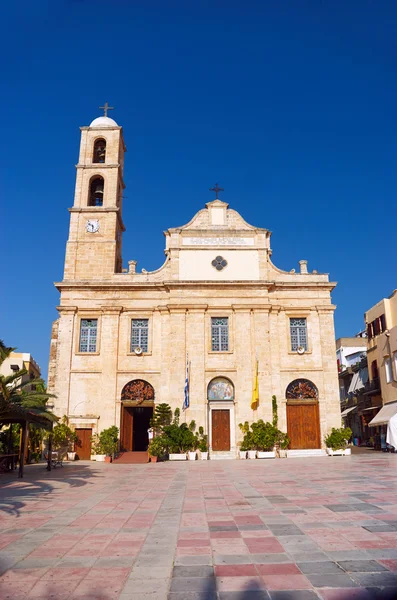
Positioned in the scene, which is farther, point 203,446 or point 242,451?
point 242,451

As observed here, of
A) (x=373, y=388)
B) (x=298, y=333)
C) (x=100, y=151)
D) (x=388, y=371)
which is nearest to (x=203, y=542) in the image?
(x=298, y=333)

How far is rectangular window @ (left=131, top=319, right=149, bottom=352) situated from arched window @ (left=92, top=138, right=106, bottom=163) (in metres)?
10.8

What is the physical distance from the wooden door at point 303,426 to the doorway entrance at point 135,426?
23.8ft

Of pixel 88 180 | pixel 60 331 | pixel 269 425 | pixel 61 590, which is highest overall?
pixel 88 180

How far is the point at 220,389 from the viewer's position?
25062 mm

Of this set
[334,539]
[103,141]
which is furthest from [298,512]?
[103,141]

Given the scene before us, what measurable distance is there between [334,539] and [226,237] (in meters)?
21.7

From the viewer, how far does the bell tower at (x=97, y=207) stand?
27.0 meters

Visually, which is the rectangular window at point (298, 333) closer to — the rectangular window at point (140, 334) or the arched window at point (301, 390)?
the arched window at point (301, 390)

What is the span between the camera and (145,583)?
493cm

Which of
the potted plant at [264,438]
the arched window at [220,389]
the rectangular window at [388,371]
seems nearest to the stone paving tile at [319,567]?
the potted plant at [264,438]

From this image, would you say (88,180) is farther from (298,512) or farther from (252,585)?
(252,585)

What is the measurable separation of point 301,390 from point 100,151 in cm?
1853

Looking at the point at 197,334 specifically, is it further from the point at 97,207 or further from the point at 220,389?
the point at 97,207
